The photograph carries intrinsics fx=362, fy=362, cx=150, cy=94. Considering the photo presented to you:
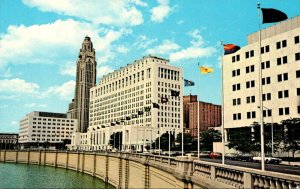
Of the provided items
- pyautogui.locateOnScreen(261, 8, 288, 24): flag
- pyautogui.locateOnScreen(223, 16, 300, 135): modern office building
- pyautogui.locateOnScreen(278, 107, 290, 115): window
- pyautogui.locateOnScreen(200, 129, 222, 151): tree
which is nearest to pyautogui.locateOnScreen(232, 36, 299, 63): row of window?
pyautogui.locateOnScreen(223, 16, 300, 135): modern office building

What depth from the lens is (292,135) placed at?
226 ft

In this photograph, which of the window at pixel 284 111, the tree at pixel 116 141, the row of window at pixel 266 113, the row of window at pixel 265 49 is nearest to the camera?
the row of window at pixel 265 49

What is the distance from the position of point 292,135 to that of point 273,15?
50.9 metres

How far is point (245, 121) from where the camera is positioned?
88688 millimetres

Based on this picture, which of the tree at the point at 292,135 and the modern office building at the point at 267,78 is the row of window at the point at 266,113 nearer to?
the modern office building at the point at 267,78

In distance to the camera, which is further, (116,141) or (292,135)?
(116,141)

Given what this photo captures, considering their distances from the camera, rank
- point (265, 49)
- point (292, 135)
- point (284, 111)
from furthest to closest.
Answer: point (265, 49), point (284, 111), point (292, 135)

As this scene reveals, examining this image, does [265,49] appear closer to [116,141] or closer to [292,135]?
[292,135]

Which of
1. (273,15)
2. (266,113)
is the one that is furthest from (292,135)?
(273,15)

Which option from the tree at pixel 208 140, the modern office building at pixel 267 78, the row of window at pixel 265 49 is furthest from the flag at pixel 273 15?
the tree at pixel 208 140

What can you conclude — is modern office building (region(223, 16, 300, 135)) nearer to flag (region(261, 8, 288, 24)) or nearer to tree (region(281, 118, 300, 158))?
tree (region(281, 118, 300, 158))

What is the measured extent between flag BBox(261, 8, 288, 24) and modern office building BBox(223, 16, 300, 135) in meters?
53.1

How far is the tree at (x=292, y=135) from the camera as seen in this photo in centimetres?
6800

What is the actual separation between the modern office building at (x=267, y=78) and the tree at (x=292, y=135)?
13.1 ft
